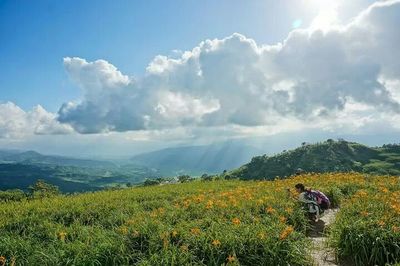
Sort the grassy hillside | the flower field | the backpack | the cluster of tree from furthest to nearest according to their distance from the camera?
the grassy hillside → the cluster of tree → the backpack → the flower field

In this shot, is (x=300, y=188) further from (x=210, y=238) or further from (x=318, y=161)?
(x=318, y=161)

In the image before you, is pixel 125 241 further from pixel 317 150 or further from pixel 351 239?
pixel 317 150

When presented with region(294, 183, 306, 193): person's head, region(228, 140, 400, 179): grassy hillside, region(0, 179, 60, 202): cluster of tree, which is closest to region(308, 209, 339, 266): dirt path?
region(294, 183, 306, 193): person's head

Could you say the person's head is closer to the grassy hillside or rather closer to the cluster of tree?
the cluster of tree

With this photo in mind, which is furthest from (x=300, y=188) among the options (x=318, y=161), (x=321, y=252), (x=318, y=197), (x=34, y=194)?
(x=318, y=161)

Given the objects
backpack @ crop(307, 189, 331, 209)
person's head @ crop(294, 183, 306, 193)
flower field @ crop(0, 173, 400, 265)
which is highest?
person's head @ crop(294, 183, 306, 193)

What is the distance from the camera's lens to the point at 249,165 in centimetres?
19262

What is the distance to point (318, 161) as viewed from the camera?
586ft

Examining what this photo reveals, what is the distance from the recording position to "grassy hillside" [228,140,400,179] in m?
172

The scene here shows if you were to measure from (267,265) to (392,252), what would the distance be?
10.1 ft

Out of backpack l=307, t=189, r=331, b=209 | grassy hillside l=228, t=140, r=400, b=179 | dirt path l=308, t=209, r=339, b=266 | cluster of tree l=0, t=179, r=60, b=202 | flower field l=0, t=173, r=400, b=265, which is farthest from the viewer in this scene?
grassy hillside l=228, t=140, r=400, b=179

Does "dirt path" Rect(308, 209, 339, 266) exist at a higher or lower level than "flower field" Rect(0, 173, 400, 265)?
lower

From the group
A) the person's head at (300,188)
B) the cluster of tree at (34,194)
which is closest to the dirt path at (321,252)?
the person's head at (300,188)

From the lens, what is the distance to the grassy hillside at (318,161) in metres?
172
